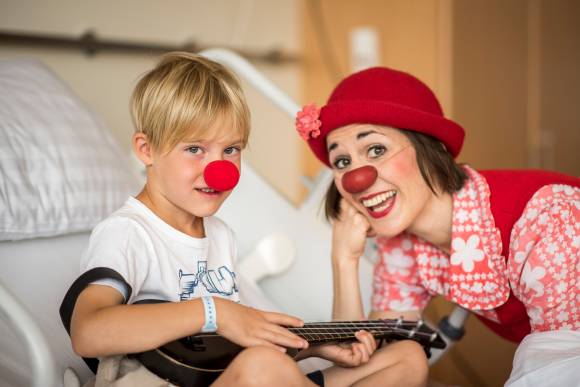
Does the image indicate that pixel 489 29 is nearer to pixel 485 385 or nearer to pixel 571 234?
pixel 485 385

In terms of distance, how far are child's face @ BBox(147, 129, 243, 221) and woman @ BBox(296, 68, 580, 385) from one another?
310 millimetres

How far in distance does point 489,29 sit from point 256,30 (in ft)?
3.30

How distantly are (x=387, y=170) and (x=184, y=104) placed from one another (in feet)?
1.54

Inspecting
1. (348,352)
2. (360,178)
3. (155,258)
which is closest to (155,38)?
(360,178)

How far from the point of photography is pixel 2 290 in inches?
39.8

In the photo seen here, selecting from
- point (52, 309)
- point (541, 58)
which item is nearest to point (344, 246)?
point (52, 309)

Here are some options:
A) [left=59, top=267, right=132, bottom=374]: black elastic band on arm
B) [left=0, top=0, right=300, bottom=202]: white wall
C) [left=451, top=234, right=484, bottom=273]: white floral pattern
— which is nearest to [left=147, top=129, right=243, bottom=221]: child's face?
[left=59, top=267, right=132, bottom=374]: black elastic band on arm

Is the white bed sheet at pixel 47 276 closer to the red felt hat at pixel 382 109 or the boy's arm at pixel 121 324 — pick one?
the boy's arm at pixel 121 324

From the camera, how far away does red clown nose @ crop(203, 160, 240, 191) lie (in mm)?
1219

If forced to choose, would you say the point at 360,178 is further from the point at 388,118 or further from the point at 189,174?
the point at 189,174

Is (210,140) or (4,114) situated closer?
(210,140)

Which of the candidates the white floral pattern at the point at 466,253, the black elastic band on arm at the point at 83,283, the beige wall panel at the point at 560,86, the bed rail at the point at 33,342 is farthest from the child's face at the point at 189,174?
the beige wall panel at the point at 560,86

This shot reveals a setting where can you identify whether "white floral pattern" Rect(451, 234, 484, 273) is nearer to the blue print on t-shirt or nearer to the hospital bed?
the hospital bed

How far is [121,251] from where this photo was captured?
1118mm
